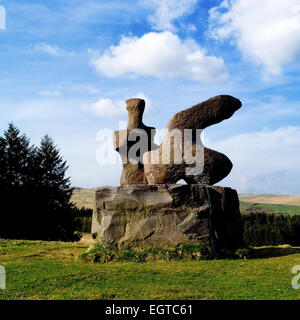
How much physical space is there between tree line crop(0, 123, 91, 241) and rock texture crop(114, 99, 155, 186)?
54.8 feet

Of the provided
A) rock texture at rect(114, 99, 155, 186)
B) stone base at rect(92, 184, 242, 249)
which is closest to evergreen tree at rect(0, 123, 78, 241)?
rock texture at rect(114, 99, 155, 186)

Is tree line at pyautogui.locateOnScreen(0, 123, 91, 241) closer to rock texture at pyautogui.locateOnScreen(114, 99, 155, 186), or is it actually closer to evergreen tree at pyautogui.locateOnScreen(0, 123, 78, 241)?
evergreen tree at pyautogui.locateOnScreen(0, 123, 78, 241)

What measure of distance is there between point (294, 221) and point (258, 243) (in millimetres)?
4124

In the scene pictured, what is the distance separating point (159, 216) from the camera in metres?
9.46

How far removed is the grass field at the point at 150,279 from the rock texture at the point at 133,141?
352 centimetres

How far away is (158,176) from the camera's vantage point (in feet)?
33.4

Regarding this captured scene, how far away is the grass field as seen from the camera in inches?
236

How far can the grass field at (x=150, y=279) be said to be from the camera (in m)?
6.00

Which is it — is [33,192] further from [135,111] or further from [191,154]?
[191,154]

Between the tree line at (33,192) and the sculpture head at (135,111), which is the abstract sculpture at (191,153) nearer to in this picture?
the sculpture head at (135,111)

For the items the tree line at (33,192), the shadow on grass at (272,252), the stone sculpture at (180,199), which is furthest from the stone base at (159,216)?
the tree line at (33,192)

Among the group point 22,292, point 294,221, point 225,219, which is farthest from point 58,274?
point 294,221

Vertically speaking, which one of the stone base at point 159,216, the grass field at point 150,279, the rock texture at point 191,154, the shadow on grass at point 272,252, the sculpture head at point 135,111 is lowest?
the shadow on grass at point 272,252
